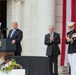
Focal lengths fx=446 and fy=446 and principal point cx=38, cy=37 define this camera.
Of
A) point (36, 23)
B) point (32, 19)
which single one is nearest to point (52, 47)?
point (36, 23)

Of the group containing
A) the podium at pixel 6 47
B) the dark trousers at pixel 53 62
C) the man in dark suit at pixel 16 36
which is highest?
the man in dark suit at pixel 16 36

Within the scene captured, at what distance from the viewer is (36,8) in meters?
17.0

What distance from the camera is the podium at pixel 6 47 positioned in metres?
14.0

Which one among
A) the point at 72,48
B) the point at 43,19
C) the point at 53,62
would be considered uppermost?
the point at 43,19

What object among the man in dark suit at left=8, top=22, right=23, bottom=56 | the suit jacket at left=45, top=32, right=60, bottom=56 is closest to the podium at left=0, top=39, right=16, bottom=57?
the man in dark suit at left=8, top=22, right=23, bottom=56

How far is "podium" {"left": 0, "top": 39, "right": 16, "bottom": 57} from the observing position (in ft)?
45.9

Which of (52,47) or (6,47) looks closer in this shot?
(6,47)

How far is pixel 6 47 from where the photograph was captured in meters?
14.0

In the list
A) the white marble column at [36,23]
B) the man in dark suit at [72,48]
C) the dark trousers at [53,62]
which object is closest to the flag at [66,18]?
the white marble column at [36,23]

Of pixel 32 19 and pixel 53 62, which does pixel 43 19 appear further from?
pixel 53 62

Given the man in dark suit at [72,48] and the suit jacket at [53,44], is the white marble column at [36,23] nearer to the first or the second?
the suit jacket at [53,44]

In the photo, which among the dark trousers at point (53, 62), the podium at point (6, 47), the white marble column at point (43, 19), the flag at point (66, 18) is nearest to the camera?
the podium at point (6, 47)

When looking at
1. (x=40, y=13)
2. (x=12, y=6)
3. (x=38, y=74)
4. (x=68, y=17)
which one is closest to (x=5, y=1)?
(x=12, y=6)

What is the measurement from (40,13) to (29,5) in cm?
61
